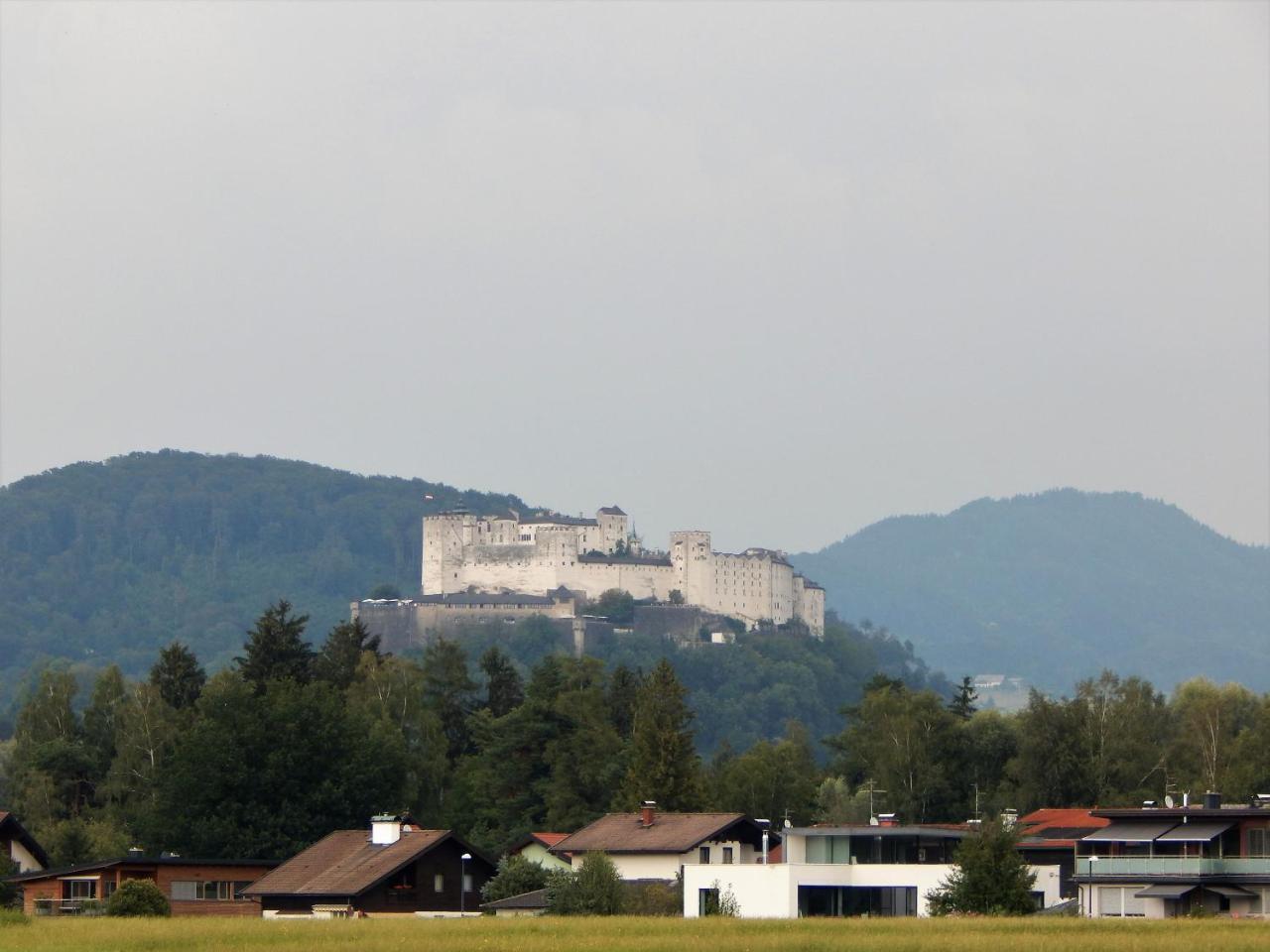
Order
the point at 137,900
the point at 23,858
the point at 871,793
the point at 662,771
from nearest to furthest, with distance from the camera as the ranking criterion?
the point at 137,900, the point at 23,858, the point at 662,771, the point at 871,793

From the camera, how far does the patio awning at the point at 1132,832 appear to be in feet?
170

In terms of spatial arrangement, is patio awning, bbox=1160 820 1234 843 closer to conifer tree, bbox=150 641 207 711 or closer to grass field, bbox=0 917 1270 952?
grass field, bbox=0 917 1270 952

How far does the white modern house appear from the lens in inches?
2056

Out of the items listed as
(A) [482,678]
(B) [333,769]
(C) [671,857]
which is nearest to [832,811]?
(B) [333,769]

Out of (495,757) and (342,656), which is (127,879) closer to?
(495,757)

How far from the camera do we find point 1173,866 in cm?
5072

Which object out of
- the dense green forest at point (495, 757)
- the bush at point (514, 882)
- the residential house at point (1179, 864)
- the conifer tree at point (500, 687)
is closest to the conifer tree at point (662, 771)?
the dense green forest at point (495, 757)

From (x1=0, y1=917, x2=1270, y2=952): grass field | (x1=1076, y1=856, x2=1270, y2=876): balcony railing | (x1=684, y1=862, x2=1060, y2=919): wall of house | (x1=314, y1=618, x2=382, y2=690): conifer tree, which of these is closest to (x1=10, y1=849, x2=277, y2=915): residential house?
(x1=0, y1=917, x2=1270, y2=952): grass field

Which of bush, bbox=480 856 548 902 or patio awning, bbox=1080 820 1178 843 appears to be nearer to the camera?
patio awning, bbox=1080 820 1178 843

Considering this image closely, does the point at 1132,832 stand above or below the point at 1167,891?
above

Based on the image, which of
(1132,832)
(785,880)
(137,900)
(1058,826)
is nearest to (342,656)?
(1058,826)

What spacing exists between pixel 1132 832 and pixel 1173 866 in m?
1.72

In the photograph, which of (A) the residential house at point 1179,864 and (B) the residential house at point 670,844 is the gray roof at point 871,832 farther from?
(A) the residential house at point 1179,864

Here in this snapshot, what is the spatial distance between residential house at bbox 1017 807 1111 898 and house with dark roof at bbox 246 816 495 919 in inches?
509
